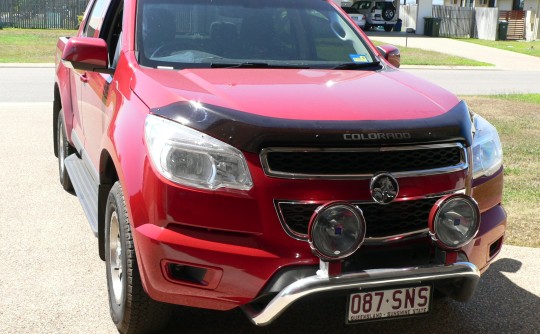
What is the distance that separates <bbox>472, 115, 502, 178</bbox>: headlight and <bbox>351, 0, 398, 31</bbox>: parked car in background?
133ft

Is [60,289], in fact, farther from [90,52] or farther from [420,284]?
[420,284]

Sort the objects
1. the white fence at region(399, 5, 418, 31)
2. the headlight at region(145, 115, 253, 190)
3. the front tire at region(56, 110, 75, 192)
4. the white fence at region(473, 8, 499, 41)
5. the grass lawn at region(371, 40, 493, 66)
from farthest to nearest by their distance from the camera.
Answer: the white fence at region(399, 5, 418, 31) < the white fence at region(473, 8, 499, 41) < the grass lawn at region(371, 40, 493, 66) < the front tire at region(56, 110, 75, 192) < the headlight at region(145, 115, 253, 190)

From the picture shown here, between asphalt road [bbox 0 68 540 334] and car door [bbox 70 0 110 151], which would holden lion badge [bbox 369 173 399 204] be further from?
car door [bbox 70 0 110 151]

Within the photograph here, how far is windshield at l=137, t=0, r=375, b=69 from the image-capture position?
444cm

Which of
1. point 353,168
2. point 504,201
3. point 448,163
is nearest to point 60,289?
point 353,168

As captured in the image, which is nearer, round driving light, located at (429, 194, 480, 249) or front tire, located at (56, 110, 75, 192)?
round driving light, located at (429, 194, 480, 249)

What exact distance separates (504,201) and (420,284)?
3573 mm

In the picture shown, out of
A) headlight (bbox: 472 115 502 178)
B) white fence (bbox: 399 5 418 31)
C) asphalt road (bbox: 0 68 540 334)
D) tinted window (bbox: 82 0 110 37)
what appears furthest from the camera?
white fence (bbox: 399 5 418 31)

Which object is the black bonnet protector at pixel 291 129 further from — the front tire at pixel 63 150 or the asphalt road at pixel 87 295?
the front tire at pixel 63 150

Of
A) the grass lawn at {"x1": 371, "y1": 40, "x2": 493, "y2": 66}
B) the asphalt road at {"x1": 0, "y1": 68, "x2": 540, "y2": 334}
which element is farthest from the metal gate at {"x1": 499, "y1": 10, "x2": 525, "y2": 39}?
the asphalt road at {"x1": 0, "y1": 68, "x2": 540, "y2": 334}

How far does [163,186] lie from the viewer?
3.24m

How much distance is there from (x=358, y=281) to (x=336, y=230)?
0.23 meters

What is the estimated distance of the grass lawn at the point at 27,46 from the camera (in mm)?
21391

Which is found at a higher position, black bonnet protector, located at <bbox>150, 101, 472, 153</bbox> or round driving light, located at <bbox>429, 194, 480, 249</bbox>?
black bonnet protector, located at <bbox>150, 101, 472, 153</bbox>
